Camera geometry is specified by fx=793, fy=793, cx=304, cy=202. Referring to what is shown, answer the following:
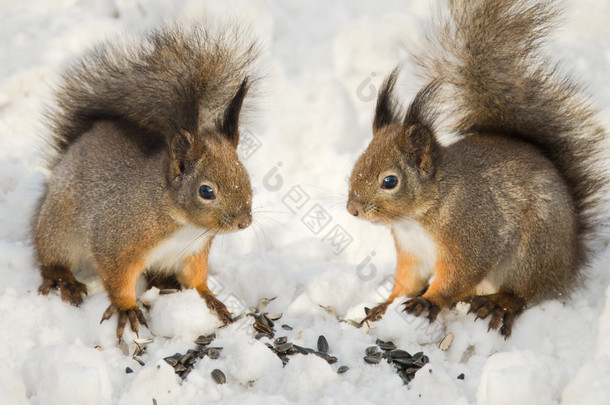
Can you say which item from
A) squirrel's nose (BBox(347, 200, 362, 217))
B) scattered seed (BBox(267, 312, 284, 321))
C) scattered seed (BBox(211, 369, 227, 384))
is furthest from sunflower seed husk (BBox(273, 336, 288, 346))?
squirrel's nose (BBox(347, 200, 362, 217))

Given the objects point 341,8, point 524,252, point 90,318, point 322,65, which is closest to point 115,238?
point 90,318

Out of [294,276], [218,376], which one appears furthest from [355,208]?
[218,376]

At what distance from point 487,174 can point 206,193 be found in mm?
1111

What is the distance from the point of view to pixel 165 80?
3115 mm

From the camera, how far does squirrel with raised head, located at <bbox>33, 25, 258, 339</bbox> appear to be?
296 centimetres

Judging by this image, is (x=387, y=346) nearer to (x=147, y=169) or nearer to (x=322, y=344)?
(x=322, y=344)

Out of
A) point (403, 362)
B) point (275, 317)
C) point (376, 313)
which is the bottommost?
point (275, 317)

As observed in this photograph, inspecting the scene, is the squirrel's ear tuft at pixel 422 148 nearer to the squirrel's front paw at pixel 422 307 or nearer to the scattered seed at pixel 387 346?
the squirrel's front paw at pixel 422 307

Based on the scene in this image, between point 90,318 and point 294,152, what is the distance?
1.82 metres

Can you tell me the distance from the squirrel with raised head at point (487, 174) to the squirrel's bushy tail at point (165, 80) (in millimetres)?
635

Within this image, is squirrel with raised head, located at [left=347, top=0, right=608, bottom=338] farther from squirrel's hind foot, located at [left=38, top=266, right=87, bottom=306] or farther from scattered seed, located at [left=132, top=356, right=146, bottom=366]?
squirrel's hind foot, located at [left=38, top=266, right=87, bottom=306]

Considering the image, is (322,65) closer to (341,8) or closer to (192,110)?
(341,8)

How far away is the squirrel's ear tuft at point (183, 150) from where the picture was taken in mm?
2949

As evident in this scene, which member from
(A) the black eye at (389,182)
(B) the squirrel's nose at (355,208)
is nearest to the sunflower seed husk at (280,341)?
(B) the squirrel's nose at (355,208)
